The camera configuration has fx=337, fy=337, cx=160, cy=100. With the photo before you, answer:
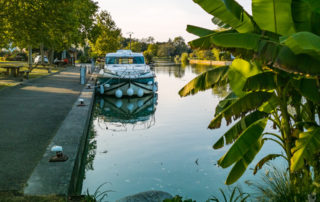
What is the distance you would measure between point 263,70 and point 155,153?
539 cm

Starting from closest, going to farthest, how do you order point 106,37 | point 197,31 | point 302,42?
point 302,42 < point 197,31 < point 106,37

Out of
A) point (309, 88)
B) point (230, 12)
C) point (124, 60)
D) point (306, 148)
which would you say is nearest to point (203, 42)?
point (230, 12)

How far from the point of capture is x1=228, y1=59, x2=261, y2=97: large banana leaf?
5.37 metres

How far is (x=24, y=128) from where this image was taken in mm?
9922

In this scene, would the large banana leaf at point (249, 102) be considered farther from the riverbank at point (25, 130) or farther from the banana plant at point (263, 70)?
the riverbank at point (25, 130)

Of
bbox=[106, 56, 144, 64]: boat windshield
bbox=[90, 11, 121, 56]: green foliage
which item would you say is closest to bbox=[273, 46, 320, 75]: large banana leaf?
bbox=[106, 56, 144, 64]: boat windshield

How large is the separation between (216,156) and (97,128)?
5471mm

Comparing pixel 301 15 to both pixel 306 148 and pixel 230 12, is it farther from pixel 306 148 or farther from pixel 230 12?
pixel 306 148

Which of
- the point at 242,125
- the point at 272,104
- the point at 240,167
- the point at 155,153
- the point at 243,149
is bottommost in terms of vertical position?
the point at 155,153

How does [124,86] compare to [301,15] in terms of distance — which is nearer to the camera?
[301,15]

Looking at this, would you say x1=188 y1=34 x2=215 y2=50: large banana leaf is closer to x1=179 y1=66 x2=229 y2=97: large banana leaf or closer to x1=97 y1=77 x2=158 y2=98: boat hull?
x1=179 y1=66 x2=229 y2=97: large banana leaf

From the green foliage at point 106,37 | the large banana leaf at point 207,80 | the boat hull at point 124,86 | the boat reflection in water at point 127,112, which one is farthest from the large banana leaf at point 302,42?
the green foliage at point 106,37

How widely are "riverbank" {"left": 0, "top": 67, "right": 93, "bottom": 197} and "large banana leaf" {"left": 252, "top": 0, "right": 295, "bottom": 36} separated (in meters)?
4.34

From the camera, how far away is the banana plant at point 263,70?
14.1ft
